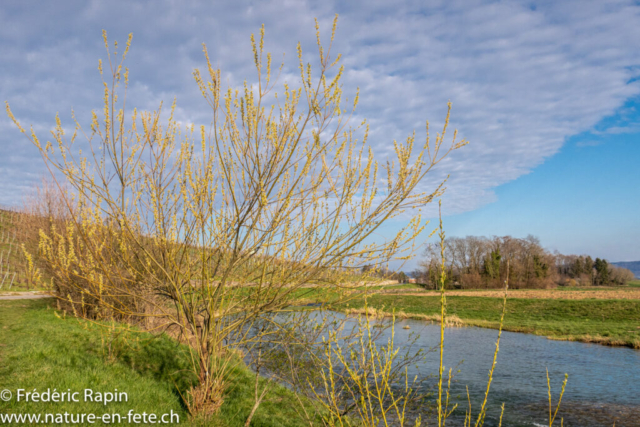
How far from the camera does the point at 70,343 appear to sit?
809cm

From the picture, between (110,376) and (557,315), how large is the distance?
98.2 feet

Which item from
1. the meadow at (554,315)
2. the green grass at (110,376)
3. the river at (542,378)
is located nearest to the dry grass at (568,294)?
the meadow at (554,315)

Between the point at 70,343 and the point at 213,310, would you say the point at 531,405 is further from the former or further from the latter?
the point at 70,343

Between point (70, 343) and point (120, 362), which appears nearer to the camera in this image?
point (120, 362)

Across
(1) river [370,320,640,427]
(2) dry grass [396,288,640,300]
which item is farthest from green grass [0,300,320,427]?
(2) dry grass [396,288,640,300]

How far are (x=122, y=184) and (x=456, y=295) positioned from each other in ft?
134

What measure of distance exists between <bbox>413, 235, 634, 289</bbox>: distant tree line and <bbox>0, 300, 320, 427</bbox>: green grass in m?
41.3

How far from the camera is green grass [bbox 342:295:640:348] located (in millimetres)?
19556

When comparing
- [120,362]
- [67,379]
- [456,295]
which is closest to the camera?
[67,379]

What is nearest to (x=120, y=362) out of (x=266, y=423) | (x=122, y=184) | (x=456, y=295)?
(x=266, y=423)

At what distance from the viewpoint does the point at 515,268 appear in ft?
183

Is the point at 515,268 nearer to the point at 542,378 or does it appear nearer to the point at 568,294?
the point at 568,294

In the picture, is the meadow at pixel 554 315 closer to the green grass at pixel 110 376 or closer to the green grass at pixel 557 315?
the green grass at pixel 557 315

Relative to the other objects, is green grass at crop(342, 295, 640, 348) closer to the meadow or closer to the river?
the meadow
